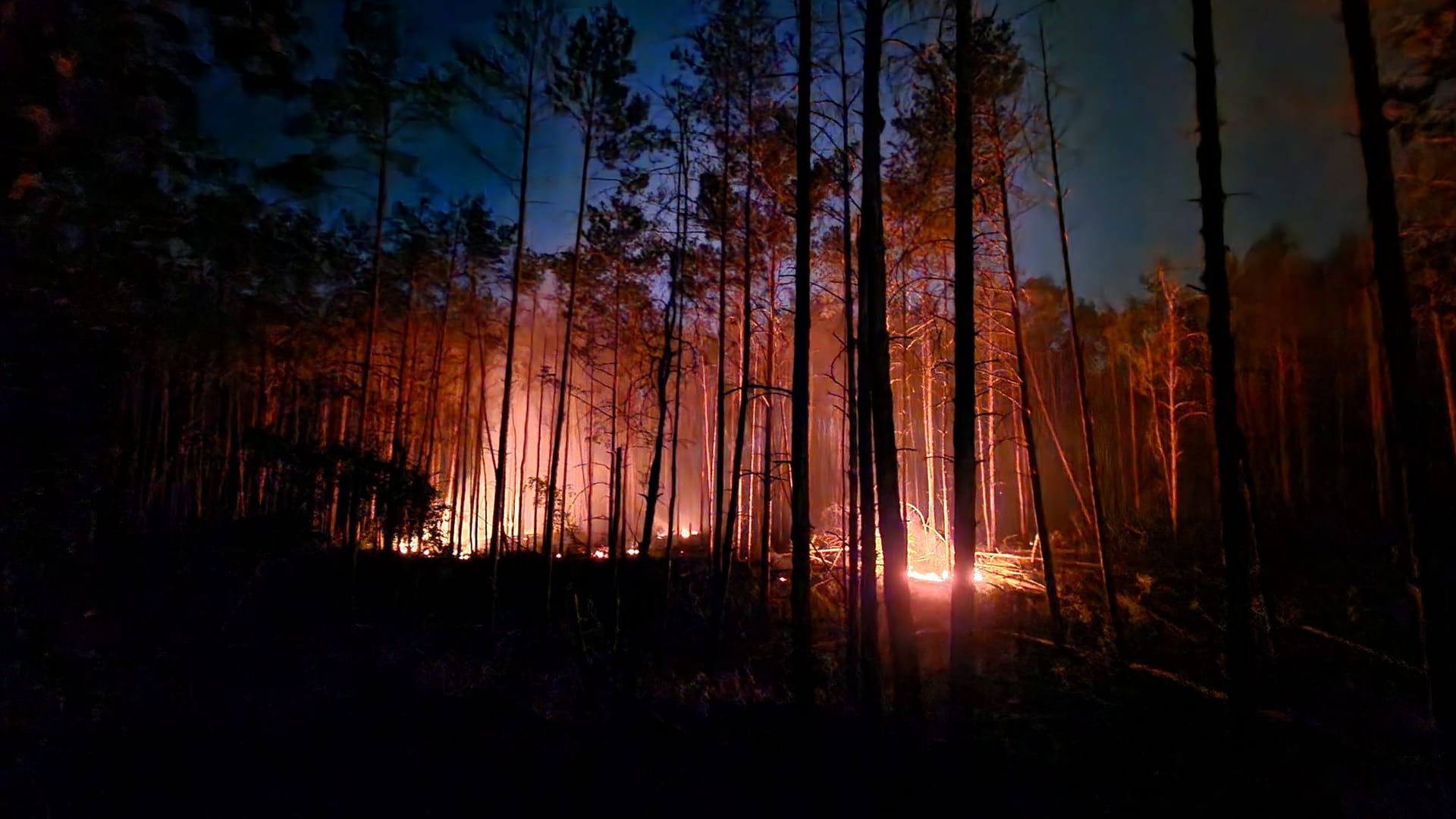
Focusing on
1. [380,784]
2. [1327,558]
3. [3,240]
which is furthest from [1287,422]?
[3,240]

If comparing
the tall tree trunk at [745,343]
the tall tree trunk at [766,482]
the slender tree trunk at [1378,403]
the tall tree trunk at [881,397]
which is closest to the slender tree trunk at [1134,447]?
the slender tree trunk at [1378,403]

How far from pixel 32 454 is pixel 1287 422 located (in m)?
30.7

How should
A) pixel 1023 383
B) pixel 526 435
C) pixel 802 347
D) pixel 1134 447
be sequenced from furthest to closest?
pixel 1134 447 → pixel 526 435 → pixel 1023 383 → pixel 802 347

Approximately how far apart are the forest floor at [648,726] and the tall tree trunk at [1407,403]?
1209mm

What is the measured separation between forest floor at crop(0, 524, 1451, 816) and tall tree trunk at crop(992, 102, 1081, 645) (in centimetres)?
92

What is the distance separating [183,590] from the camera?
13.4 meters

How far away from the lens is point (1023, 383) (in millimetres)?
10633

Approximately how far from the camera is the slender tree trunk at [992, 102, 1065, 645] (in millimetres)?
10383

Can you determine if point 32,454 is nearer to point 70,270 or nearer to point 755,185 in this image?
point 70,270

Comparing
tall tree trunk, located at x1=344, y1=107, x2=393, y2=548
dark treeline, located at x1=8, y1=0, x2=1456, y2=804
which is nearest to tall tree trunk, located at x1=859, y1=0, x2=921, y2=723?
dark treeline, located at x1=8, y1=0, x2=1456, y2=804

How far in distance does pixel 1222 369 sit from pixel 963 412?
2.93 meters

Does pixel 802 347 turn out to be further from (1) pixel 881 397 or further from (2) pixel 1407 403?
(2) pixel 1407 403

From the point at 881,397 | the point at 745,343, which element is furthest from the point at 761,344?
the point at 881,397

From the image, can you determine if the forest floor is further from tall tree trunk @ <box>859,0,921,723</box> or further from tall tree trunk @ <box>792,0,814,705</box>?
tall tree trunk @ <box>792,0,814,705</box>
